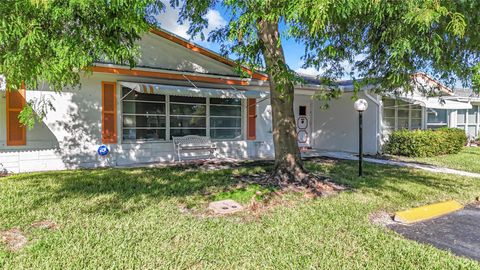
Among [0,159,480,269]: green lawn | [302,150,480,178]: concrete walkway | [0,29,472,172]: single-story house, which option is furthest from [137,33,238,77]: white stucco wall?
[302,150,480,178]: concrete walkway

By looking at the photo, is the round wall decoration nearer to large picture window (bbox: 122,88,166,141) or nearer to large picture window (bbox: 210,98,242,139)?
large picture window (bbox: 210,98,242,139)

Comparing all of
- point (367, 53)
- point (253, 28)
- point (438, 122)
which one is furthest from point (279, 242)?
point (438, 122)

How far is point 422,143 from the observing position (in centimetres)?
1567

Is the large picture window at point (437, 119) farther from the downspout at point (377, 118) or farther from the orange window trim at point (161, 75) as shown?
the orange window trim at point (161, 75)

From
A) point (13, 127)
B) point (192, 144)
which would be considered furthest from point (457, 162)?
point (13, 127)

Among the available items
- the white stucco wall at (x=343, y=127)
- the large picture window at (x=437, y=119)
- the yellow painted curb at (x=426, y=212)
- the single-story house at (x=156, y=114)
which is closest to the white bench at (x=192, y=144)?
the single-story house at (x=156, y=114)

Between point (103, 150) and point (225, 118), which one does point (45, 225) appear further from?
point (225, 118)

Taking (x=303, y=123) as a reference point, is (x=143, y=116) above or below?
above

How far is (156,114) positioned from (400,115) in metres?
13.9

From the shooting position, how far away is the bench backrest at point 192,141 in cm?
1330

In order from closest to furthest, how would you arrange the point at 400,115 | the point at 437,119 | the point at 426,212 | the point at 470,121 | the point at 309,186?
the point at 426,212, the point at 309,186, the point at 400,115, the point at 437,119, the point at 470,121

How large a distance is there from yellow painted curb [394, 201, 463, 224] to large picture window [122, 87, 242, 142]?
945 centimetres

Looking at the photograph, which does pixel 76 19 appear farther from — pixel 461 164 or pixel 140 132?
pixel 461 164

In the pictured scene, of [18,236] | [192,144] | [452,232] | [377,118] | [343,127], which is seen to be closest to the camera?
[18,236]
